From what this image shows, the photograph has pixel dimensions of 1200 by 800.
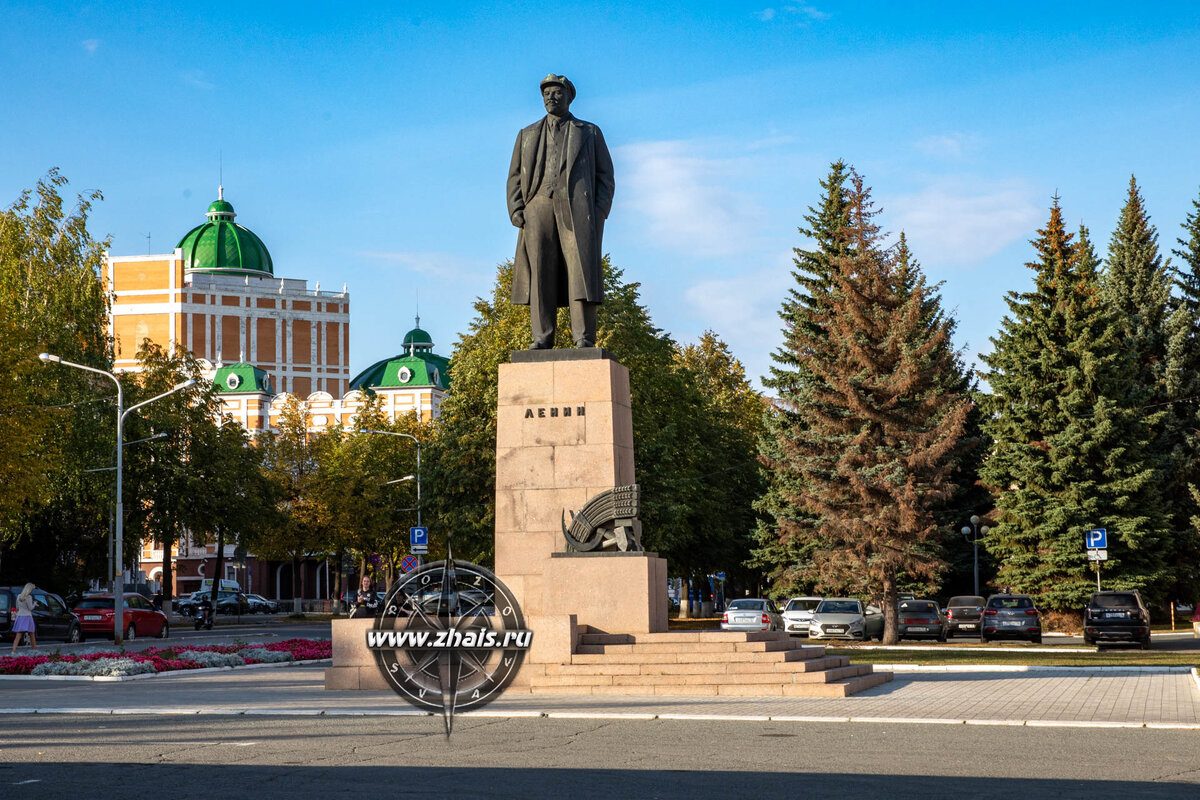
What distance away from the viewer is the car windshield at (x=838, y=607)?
3809cm

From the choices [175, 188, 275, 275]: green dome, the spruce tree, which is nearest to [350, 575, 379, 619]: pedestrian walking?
the spruce tree

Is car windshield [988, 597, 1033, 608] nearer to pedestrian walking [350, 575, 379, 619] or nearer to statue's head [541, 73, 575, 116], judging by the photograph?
pedestrian walking [350, 575, 379, 619]

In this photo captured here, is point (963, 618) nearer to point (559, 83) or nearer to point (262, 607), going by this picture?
point (559, 83)

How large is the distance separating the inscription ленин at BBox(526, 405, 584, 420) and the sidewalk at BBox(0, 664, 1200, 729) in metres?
4.06

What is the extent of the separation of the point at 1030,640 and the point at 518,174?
2587 centimetres

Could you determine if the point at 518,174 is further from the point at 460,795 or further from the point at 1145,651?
the point at 1145,651

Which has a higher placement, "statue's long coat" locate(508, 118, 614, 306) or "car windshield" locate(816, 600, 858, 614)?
"statue's long coat" locate(508, 118, 614, 306)

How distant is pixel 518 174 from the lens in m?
19.6

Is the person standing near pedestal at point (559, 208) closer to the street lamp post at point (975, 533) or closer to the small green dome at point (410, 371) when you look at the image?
the street lamp post at point (975, 533)

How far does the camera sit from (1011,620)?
127 feet

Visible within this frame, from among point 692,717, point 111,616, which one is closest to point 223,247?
point 111,616

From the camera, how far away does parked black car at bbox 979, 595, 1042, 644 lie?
38.6 metres

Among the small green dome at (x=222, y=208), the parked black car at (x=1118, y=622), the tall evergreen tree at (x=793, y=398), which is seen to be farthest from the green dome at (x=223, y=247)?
the parked black car at (x=1118, y=622)

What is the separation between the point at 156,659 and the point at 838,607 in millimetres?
21087
